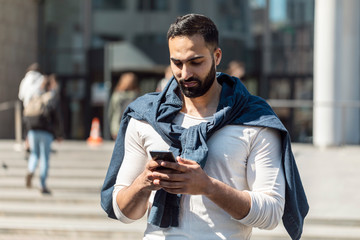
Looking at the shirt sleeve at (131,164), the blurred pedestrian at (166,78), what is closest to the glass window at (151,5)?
the blurred pedestrian at (166,78)

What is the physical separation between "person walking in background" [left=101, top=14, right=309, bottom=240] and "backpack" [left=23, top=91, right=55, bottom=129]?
6646 millimetres

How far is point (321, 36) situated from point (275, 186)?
14.5 meters

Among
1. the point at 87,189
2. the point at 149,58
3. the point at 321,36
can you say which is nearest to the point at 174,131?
the point at 87,189

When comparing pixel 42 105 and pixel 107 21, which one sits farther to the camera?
pixel 107 21

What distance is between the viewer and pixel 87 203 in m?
9.00

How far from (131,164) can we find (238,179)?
0.42 metres

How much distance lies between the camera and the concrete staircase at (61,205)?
7.82 meters

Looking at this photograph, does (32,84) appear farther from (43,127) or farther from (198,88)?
(198,88)

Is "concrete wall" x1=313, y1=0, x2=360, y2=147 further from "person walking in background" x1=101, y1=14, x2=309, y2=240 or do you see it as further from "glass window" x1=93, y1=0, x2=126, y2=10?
"person walking in background" x1=101, y1=14, x2=309, y2=240

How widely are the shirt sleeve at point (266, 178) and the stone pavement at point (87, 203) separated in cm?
518

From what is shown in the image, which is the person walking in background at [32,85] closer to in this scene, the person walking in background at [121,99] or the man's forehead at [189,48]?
the person walking in background at [121,99]

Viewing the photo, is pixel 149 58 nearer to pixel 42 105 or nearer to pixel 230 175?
pixel 42 105

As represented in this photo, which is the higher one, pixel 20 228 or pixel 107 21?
pixel 107 21

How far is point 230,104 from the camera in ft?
7.59
